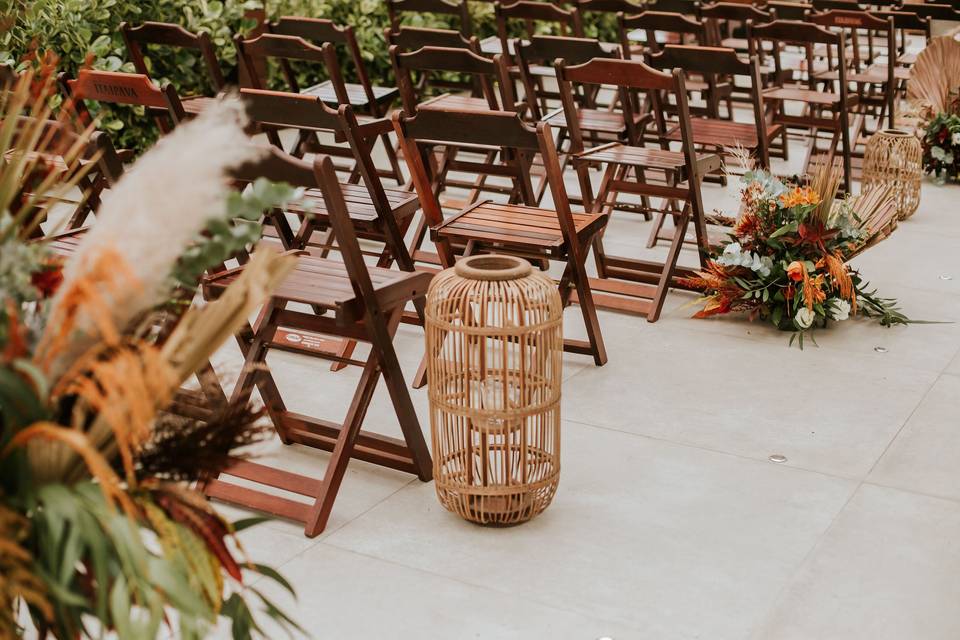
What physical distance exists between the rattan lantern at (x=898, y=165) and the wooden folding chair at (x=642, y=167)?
5.01ft

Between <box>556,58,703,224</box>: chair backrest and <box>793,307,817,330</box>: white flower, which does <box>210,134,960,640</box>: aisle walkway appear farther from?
<box>556,58,703,224</box>: chair backrest

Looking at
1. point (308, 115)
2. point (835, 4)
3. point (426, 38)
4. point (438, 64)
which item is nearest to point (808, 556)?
point (308, 115)

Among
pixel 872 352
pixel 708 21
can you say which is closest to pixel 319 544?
pixel 872 352

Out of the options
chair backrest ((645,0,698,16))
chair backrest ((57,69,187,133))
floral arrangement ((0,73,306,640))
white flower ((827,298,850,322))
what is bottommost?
white flower ((827,298,850,322))

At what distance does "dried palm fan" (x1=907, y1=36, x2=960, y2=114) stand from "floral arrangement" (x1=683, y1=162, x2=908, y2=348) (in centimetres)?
237

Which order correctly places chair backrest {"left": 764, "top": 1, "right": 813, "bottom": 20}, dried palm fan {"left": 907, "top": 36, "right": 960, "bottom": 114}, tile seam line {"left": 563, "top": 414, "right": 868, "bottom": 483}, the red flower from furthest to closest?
chair backrest {"left": 764, "top": 1, "right": 813, "bottom": 20} < dried palm fan {"left": 907, "top": 36, "right": 960, "bottom": 114} < tile seam line {"left": 563, "top": 414, "right": 868, "bottom": 483} < the red flower

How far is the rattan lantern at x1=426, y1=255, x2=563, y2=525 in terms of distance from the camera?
3051 mm

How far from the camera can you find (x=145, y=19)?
7.20 m

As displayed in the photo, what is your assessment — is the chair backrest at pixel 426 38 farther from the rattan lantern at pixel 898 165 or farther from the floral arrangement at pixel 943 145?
the floral arrangement at pixel 943 145

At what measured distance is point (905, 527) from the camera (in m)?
3.21

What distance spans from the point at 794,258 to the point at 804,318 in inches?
10.1

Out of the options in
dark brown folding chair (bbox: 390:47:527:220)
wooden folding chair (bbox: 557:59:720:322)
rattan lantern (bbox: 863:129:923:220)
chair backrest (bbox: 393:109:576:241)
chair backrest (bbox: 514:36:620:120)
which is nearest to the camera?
chair backrest (bbox: 393:109:576:241)

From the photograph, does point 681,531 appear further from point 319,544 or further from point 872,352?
point 872,352

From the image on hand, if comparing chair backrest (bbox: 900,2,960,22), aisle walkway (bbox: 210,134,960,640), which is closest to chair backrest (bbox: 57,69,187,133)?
aisle walkway (bbox: 210,134,960,640)
